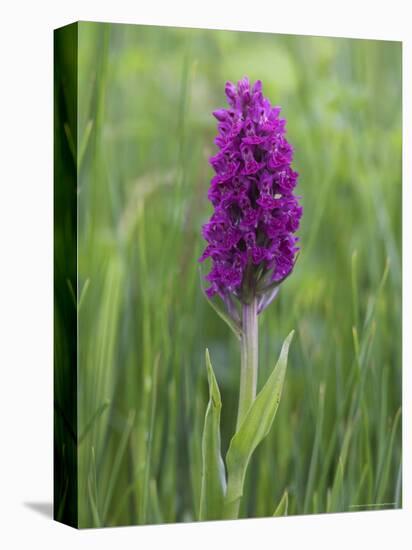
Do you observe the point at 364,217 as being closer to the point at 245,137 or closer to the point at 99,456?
the point at 245,137

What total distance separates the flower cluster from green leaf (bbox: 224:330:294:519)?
360mm

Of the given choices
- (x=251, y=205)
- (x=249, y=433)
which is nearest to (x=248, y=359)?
(x=249, y=433)

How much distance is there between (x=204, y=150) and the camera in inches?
208

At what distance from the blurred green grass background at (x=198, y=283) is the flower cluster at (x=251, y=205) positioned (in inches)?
7.8

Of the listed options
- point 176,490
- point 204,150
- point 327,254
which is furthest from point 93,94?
point 176,490

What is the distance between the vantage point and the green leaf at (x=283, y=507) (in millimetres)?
5441

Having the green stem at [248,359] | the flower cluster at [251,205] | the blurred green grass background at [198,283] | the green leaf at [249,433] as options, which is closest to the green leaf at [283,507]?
the blurred green grass background at [198,283]

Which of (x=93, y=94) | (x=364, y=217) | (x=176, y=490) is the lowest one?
(x=176, y=490)

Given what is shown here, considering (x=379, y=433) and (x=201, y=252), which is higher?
(x=201, y=252)

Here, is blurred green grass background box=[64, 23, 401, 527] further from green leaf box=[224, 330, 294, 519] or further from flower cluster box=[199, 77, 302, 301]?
flower cluster box=[199, 77, 302, 301]

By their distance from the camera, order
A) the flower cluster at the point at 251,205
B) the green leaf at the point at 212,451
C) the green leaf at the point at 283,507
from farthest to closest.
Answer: the green leaf at the point at 283,507, the green leaf at the point at 212,451, the flower cluster at the point at 251,205

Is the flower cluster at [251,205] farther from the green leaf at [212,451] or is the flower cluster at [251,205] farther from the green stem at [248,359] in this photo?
the green leaf at [212,451]

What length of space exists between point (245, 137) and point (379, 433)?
5.03 feet

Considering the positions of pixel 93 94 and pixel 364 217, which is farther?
pixel 364 217
